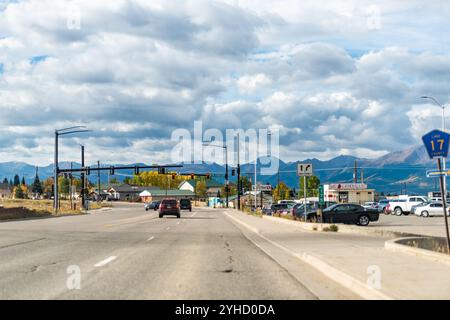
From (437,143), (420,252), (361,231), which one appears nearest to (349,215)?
(361,231)

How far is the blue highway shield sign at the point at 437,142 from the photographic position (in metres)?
15.1

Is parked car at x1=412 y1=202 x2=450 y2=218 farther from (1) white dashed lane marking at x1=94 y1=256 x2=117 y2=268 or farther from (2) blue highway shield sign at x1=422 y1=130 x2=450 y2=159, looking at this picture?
(1) white dashed lane marking at x1=94 y1=256 x2=117 y2=268

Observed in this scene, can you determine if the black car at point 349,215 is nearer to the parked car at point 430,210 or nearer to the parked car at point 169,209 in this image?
the parked car at point 430,210

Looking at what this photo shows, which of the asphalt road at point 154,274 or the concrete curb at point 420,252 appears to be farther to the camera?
the concrete curb at point 420,252

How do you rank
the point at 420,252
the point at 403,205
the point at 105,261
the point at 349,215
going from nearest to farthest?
the point at 420,252 → the point at 105,261 → the point at 349,215 → the point at 403,205

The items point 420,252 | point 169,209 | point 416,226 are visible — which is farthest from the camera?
point 169,209

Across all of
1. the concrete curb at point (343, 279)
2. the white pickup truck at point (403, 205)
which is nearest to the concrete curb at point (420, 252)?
the concrete curb at point (343, 279)

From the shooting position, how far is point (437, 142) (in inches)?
602

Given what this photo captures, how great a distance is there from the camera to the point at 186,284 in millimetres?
11781

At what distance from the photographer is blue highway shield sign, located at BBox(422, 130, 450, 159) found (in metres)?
15.1

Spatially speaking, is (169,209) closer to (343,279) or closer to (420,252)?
(420,252)

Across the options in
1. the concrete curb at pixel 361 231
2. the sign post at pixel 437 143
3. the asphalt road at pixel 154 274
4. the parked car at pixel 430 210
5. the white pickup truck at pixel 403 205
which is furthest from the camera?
the white pickup truck at pixel 403 205

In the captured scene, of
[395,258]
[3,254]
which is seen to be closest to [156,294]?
[395,258]
